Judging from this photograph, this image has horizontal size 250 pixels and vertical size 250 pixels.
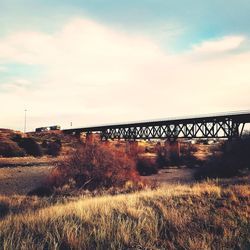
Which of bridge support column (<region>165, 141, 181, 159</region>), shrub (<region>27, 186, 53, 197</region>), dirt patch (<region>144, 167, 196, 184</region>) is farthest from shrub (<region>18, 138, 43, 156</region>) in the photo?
shrub (<region>27, 186, 53, 197</region>)

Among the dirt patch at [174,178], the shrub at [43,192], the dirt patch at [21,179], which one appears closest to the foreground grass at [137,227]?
the shrub at [43,192]

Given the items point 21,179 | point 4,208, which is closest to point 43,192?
point 4,208

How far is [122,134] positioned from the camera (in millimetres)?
70000

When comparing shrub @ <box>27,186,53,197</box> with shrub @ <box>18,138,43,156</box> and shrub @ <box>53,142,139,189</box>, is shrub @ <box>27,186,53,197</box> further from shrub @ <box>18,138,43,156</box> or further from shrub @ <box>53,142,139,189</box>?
shrub @ <box>18,138,43,156</box>

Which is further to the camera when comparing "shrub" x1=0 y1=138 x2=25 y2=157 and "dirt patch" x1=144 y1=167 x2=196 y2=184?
"shrub" x1=0 y1=138 x2=25 y2=157

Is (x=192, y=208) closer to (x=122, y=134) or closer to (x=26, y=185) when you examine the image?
(x=26, y=185)

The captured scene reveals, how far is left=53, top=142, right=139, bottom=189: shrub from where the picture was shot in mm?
26969

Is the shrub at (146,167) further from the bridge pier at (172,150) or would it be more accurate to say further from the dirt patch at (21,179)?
the dirt patch at (21,179)

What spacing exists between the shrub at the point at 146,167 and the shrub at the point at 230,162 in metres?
8.04

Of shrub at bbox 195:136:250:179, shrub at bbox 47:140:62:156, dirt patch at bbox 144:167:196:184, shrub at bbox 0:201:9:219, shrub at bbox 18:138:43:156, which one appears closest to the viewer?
shrub at bbox 0:201:9:219

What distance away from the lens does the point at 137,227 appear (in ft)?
26.7

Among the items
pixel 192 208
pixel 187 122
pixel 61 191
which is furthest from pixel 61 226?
pixel 187 122

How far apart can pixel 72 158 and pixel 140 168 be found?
57.9ft

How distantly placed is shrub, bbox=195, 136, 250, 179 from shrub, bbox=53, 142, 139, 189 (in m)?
9.23
